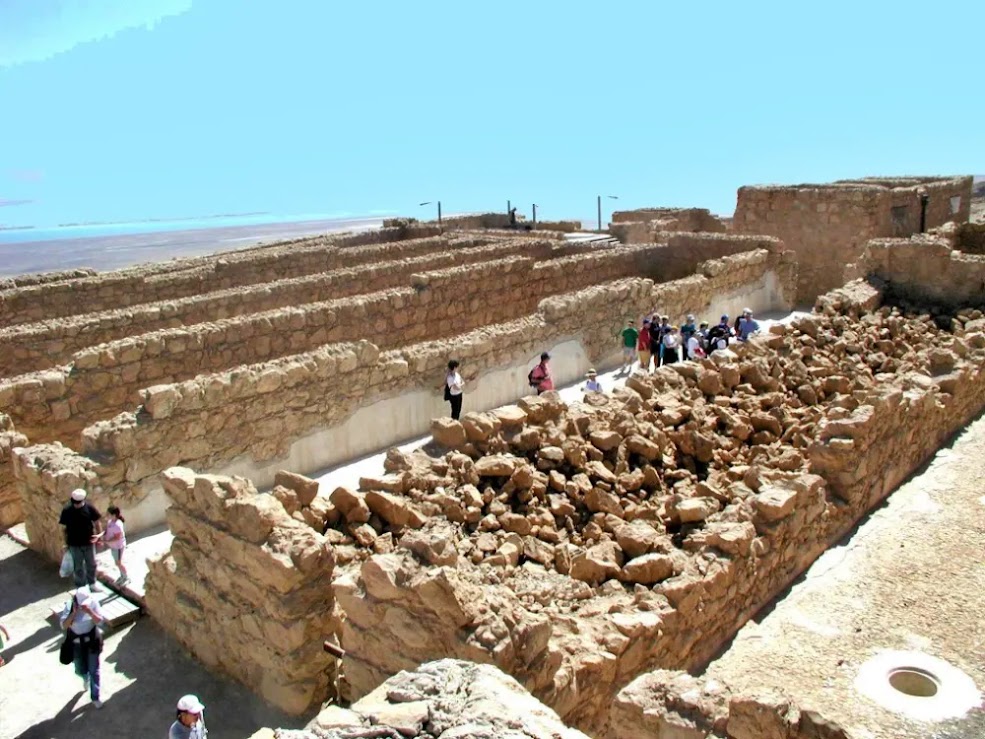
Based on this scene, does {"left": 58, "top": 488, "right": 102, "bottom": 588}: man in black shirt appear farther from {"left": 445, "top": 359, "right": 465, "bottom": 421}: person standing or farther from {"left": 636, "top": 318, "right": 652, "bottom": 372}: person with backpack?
{"left": 636, "top": 318, "right": 652, "bottom": 372}: person with backpack

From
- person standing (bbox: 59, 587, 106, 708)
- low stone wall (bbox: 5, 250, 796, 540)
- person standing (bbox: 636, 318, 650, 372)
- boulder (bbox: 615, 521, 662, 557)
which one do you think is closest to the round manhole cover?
boulder (bbox: 615, 521, 662, 557)

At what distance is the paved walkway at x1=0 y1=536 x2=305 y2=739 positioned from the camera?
568cm

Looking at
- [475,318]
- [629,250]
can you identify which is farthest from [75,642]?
[629,250]

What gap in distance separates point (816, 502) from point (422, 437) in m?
4.95

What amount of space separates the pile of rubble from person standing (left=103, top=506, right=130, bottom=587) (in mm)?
1948

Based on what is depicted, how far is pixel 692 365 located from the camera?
9914mm

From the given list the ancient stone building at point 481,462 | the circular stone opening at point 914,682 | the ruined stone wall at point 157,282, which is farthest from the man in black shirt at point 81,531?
the ruined stone wall at point 157,282

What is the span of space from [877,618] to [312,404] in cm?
608

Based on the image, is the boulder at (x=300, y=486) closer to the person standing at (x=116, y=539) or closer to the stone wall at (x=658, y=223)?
Answer: the person standing at (x=116, y=539)

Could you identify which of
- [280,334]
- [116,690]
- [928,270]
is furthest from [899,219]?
[116,690]

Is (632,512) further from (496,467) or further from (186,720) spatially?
(186,720)

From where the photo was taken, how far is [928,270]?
45.9 feet

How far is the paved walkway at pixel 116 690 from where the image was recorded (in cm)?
568

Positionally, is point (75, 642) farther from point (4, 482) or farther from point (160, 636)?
point (4, 482)
